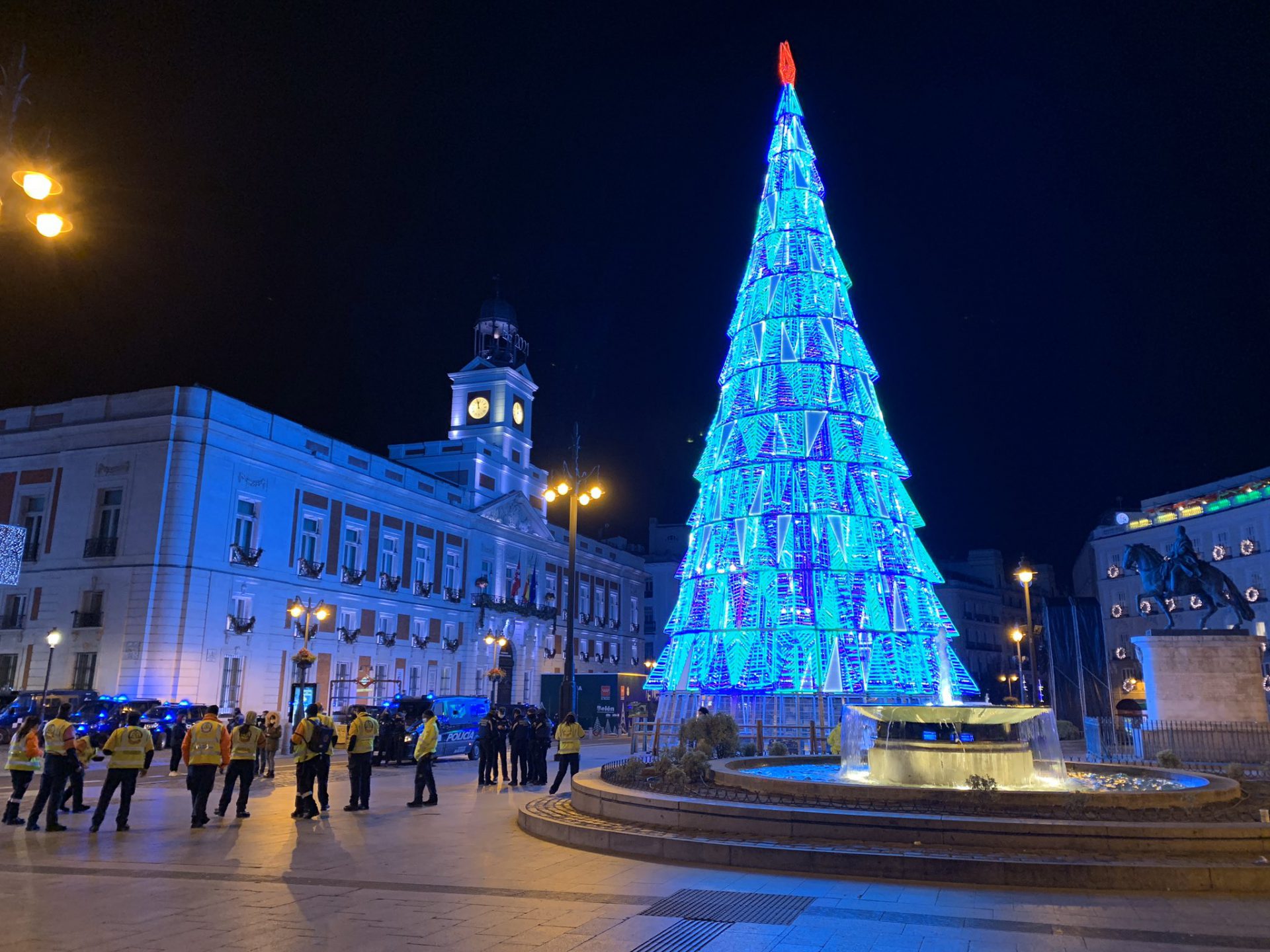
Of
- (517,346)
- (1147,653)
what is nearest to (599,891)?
(1147,653)

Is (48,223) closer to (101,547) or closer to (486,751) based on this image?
(486,751)

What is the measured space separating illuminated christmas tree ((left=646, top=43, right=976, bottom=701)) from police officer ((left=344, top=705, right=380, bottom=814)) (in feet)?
32.0

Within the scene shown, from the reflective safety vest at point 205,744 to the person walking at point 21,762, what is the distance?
6.90 ft

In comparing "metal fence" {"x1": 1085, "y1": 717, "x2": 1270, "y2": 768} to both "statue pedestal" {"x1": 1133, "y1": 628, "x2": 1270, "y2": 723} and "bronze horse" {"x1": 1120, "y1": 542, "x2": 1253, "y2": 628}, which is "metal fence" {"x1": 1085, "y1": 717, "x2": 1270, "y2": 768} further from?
"bronze horse" {"x1": 1120, "y1": 542, "x2": 1253, "y2": 628}

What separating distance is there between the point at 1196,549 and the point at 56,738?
204ft

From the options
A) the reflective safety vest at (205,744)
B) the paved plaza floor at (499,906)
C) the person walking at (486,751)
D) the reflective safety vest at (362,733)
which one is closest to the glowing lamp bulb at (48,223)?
the paved plaza floor at (499,906)

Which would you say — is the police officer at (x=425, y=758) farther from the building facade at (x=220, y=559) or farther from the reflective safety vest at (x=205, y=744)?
the building facade at (x=220, y=559)

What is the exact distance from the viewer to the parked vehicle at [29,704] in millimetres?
27500

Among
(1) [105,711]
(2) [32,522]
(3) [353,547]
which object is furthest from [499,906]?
(3) [353,547]

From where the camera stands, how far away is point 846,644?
21344mm

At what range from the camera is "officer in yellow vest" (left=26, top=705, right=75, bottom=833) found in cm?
1209

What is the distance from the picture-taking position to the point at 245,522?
3834cm

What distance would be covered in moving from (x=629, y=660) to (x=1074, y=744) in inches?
1976

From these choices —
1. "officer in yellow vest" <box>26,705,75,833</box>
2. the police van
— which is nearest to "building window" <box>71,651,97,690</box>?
the police van
